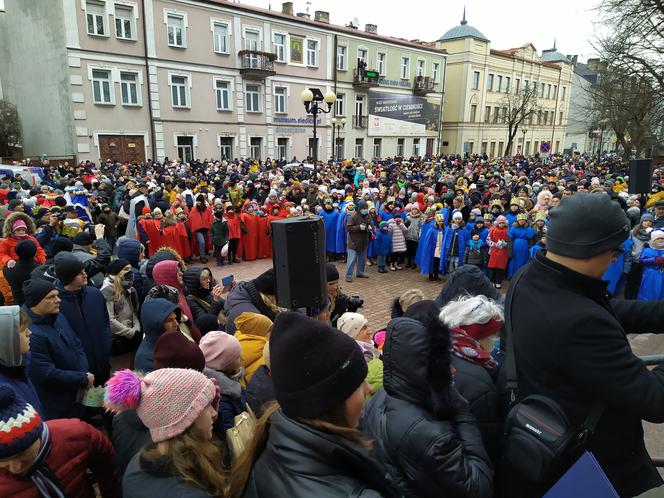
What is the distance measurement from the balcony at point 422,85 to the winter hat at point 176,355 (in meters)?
43.5

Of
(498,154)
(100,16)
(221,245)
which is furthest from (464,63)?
(221,245)

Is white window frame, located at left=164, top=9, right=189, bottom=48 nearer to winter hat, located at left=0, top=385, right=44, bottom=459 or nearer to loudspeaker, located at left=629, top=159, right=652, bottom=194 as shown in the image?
loudspeaker, located at left=629, top=159, right=652, bottom=194

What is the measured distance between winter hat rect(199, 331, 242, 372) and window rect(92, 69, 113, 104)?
26.4 meters

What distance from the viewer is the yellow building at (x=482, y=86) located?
46.4 metres

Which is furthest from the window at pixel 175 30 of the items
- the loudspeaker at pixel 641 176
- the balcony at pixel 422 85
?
the loudspeaker at pixel 641 176

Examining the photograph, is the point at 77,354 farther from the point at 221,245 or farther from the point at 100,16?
the point at 100,16

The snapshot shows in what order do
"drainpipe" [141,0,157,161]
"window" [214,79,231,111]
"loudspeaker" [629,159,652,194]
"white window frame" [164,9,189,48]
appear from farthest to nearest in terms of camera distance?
"window" [214,79,231,111], "white window frame" [164,9,189,48], "drainpipe" [141,0,157,161], "loudspeaker" [629,159,652,194]

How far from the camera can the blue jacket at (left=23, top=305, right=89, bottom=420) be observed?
3.32 meters

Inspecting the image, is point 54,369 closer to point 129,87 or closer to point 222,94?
point 129,87

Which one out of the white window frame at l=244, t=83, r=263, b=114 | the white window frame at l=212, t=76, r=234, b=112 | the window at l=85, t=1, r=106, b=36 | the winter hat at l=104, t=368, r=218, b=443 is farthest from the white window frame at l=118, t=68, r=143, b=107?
the winter hat at l=104, t=368, r=218, b=443

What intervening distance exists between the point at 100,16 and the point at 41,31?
4101mm

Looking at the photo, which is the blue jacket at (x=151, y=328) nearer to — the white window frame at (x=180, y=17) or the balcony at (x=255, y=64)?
the white window frame at (x=180, y=17)

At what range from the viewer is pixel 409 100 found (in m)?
42.1

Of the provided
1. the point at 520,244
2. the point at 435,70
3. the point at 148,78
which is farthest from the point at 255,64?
the point at 520,244
